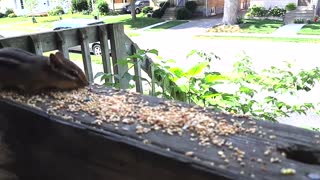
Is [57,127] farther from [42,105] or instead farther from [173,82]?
[173,82]

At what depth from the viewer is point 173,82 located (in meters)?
2.87

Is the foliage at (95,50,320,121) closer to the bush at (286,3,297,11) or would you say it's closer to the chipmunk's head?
the chipmunk's head

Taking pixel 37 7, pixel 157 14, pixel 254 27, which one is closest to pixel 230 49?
pixel 254 27

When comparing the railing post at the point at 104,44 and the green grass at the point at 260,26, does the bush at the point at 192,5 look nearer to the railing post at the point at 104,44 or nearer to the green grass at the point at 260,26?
the green grass at the point at 260,26

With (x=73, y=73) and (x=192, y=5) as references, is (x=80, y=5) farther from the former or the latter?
(x=73, y=73)

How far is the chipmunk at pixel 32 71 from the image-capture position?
139cm

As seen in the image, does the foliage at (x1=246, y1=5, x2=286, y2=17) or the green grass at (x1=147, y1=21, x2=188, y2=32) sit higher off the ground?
the foliage at (x1=246, y1=5, x2=286, y2=17)

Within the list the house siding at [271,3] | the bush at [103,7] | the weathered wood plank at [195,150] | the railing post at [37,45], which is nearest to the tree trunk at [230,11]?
the house siding at [271,3]

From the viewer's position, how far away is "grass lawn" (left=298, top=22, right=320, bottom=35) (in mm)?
17617

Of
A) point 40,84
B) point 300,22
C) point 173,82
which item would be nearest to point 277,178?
point 40,84

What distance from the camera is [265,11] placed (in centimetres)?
2345

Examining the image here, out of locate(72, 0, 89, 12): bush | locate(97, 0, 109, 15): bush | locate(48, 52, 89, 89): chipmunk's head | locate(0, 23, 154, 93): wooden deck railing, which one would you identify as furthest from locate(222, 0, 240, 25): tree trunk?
locate(48, 52, 89, 89): chipmunk's head

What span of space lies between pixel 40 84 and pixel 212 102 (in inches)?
58.8

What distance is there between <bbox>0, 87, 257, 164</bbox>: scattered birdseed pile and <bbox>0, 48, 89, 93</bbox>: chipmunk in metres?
0.04
